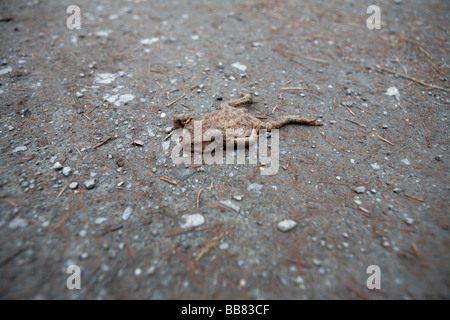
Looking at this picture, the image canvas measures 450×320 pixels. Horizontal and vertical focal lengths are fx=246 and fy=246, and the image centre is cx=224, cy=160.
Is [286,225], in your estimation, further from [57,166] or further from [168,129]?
[57,166]

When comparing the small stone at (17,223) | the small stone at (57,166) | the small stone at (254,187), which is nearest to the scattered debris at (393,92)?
the small stone at (254,187)

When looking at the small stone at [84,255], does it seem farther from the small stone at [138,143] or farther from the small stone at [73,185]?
the small stone at [138,143]

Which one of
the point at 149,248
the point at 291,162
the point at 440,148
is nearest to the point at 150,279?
the point at 149,248

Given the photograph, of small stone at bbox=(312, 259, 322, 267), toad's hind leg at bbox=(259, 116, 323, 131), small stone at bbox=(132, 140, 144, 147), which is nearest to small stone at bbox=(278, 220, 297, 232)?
small stone at bbox=(312, 259, 322, 267)

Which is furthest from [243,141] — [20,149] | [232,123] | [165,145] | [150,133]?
[20,149]

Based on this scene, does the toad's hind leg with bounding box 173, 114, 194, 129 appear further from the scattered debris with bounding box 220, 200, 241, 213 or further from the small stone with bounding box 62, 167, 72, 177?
the small stone with bounding box 62, 167, 72, 177
